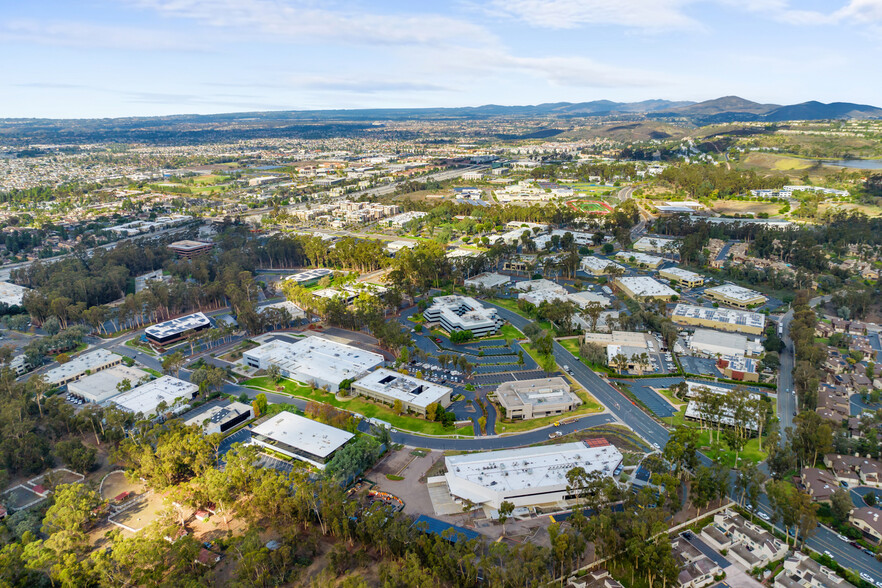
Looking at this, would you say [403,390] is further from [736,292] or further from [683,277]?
[683,277]

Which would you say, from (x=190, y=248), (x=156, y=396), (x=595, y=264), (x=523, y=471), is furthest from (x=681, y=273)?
(x=190, y=248)

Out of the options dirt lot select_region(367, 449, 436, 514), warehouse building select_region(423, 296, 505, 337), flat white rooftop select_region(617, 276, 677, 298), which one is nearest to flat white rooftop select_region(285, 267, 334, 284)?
warehouse building select_region(423, 296, 505, 337)

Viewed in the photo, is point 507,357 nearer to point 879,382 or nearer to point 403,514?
point 403,514

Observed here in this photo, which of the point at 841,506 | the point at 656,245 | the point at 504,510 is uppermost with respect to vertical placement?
the point at 656,245

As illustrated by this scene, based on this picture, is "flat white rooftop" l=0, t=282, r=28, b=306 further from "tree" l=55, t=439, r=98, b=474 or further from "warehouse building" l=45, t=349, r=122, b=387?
"tree" l=55, t=439, r=98, b=474

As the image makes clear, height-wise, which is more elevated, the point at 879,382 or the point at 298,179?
the point at 298,179

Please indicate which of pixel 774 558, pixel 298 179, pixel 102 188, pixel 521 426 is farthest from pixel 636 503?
pixel 102 188
